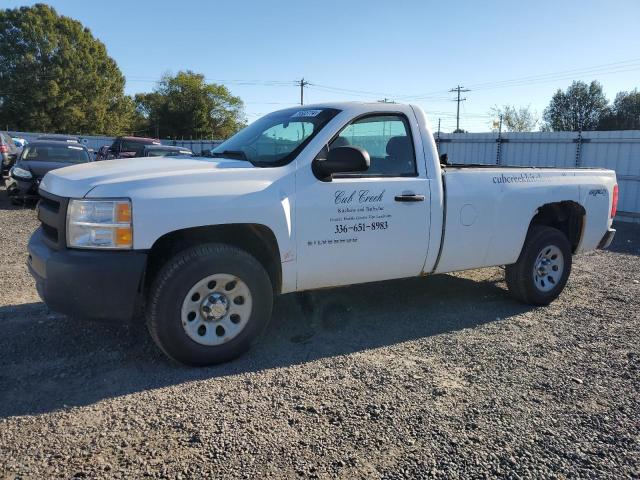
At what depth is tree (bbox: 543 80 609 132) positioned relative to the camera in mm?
64000

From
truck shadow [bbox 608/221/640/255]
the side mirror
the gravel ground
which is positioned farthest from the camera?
truck shadow [bbox 608/221/640/255]

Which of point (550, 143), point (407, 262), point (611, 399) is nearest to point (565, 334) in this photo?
point (611, 399)

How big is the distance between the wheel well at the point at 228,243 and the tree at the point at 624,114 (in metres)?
63.6

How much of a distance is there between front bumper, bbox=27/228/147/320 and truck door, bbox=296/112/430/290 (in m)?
1.26

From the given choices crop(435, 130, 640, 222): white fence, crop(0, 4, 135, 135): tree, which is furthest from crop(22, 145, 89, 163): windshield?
crop(0, 4, 135, 135): tree

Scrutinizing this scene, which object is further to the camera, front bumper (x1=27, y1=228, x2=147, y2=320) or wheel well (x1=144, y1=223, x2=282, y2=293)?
wheel well (x1=144, y1=223, x2=282, y2=293)

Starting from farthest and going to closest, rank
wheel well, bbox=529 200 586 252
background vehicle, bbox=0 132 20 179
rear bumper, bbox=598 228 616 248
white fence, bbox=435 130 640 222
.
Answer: background vehicle, bbox=0 132 20 179, white fence, bbox=435 130 640 222, rear bumper, bbox=598 228 616 248, wheel well, bbox=529 200 586 252

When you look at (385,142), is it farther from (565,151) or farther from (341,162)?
(565,151)

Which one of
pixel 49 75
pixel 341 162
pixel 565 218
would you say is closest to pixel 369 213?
pixel 341 162

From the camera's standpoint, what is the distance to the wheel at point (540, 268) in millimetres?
5664

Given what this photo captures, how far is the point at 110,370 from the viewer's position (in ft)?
12.8

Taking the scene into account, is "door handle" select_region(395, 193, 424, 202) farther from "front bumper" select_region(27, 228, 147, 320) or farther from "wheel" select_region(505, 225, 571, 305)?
"front bumper" select_region(27, 228, 147, 320)

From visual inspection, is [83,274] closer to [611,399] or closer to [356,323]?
[356,323]

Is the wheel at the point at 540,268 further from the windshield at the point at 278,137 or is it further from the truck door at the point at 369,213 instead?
the windshield at the point at 278,137
